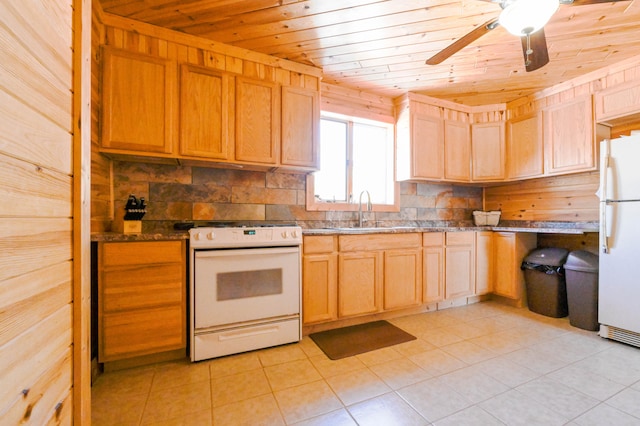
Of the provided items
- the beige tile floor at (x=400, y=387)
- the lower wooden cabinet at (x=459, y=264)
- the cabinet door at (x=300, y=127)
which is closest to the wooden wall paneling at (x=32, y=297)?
the beige tile floor at (x=400, y=387)

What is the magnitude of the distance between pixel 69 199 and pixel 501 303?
4059 millimetres

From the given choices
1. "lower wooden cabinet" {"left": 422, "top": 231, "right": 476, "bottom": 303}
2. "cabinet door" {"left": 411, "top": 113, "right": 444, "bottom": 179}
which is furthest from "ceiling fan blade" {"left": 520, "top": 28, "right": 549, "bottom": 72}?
"lower wooden cabinet" {"left": 422, "top": 231, "right": 476, "bottom": 303}

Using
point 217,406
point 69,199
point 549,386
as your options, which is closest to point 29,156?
→ point 69,199

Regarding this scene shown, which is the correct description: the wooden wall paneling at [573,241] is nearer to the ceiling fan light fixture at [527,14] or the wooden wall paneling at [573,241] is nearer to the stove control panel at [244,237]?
the ceiling fan light fixture at [527,14]

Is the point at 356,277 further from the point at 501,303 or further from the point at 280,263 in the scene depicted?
the point at 501,303

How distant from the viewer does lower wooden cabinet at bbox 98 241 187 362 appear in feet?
5.86

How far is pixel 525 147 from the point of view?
3.34 meters

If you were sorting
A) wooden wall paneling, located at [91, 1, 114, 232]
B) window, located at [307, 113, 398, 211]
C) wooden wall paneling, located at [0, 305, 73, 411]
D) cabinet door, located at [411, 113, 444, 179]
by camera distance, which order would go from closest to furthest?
wooden wall paneling, located at [0, 305, 73, 411] → wooden wall paneling, located at [91, 1, 114, 232] → window, located at [307, 113, 398, 211] → cabinet door, located at [411, 113, 444, 179]

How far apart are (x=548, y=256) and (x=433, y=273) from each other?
1.23 meters

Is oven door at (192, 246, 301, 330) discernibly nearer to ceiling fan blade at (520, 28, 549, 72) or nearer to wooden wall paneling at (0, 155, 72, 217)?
wooden wall paneling at (0, 155, 72, 217)

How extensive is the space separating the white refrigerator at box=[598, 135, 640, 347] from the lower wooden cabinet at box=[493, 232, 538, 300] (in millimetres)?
776

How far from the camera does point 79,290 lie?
87 cm

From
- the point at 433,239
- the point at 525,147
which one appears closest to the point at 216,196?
the point at 433,239

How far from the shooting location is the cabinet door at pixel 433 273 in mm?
2889
